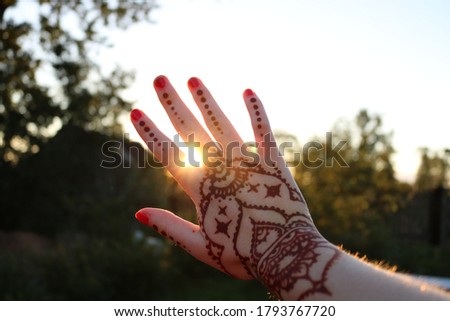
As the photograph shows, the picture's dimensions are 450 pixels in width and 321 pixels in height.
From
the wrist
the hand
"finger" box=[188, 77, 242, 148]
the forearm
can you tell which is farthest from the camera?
"finger" box=[188, 77, 242, 148]

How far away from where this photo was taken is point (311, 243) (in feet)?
5.07

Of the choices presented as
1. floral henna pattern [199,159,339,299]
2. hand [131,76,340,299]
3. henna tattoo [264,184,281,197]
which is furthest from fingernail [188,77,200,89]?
henna tattoo [264,184,281,197]

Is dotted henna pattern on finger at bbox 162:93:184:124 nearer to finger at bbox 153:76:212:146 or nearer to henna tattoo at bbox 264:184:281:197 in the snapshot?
finger at bbox 153:76:212:146

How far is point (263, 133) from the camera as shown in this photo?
183cm

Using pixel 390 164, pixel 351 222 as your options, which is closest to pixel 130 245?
pixel 351 222

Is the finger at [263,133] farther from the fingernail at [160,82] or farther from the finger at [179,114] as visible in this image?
the fingernail at [160,82]

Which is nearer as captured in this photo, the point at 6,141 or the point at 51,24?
the point at 51,24

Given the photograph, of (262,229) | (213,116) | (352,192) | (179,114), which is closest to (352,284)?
(262,229)

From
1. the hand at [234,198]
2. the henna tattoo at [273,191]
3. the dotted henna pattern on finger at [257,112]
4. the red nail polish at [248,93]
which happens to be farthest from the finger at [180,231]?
the red nail polish at [248,93]

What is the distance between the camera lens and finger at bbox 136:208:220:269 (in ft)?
5.81

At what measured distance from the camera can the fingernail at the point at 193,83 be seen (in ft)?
6.13

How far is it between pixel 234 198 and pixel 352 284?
1.84ft

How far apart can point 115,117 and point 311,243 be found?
11.6 meters
